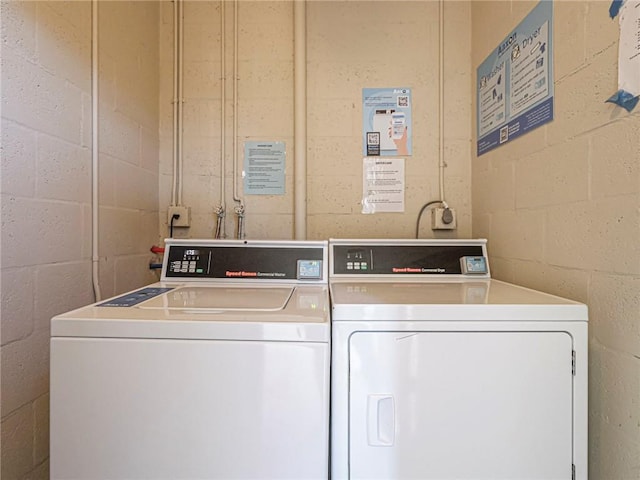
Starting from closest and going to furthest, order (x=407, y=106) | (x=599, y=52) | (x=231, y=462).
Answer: (x=231, y=462)
(x=599, y=52)
(x=407, y=106)

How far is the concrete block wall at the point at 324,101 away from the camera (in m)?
1.72

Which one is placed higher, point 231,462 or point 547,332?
point 547,332

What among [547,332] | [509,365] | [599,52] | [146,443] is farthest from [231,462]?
[599,52]

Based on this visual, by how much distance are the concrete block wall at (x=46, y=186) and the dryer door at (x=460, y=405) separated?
952mm

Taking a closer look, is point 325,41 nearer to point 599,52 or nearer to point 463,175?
point 463,175

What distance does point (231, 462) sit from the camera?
28.3 inches

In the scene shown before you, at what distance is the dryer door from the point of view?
2.54ft

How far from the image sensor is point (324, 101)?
173 cm

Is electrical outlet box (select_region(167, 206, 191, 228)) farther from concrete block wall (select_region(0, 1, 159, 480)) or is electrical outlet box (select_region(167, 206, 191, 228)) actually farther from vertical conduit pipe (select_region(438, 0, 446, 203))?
vertical conduit pipe (select_region(438, 0, 446, 203))

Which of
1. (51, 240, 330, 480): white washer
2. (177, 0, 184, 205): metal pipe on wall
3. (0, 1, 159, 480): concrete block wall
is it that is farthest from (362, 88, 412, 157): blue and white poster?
(51, 240, 330, 480): white washer

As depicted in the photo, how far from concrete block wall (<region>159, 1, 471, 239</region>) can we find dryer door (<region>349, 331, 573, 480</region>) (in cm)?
99

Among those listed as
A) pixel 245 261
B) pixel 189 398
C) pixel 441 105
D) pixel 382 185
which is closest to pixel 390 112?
pixel 441 105

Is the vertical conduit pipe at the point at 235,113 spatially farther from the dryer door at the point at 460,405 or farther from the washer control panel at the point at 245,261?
the dryer door at the point at 460,405

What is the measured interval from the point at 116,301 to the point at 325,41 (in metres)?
1.58
